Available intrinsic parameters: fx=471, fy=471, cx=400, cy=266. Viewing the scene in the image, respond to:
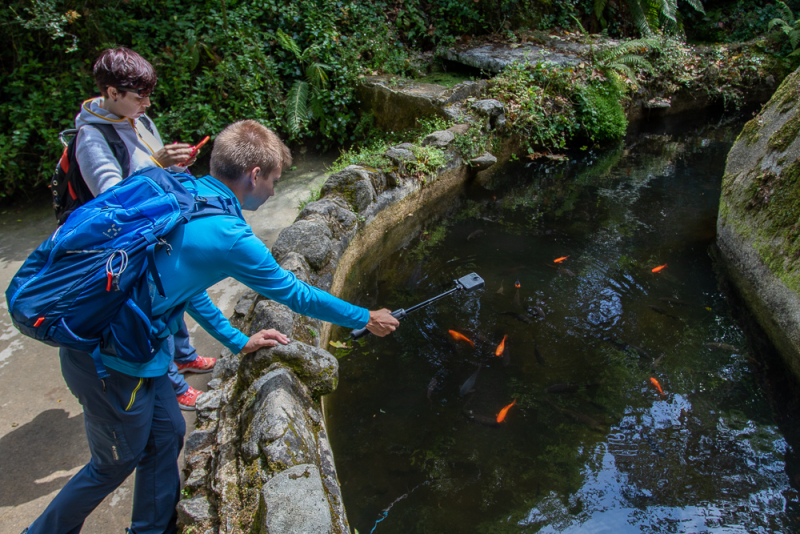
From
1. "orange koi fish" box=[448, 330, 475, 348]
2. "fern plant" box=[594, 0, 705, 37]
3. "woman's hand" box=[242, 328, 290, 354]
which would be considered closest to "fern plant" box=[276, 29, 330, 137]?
"orange koi fish" box=[448, 330, 475, 348]

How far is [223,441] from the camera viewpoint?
2.46 meters

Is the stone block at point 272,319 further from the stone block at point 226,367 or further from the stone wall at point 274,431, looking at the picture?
the stone block at point 226,367

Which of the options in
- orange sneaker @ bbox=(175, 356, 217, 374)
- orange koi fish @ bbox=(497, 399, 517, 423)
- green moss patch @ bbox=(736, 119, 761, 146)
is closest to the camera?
orange koi fish @ bbox=(497, 399, 517, 423)

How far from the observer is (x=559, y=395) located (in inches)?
143

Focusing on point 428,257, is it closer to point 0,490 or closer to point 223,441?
point 223,441

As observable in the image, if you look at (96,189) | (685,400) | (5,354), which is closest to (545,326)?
(685,400)

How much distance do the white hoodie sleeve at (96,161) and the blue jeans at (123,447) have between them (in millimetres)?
945

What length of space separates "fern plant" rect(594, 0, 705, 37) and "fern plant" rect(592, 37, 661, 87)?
185cm

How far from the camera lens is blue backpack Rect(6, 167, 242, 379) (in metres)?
1.71

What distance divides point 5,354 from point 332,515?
3.30 meters

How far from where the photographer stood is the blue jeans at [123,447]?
1.94 m

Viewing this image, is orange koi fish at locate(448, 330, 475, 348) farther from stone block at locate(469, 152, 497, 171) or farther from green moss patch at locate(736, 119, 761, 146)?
green moss patch at locate(736, 119, 761, 146)

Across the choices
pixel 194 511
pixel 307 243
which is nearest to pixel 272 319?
pixel 307 243

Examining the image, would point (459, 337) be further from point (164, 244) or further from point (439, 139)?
point (439, 139)
